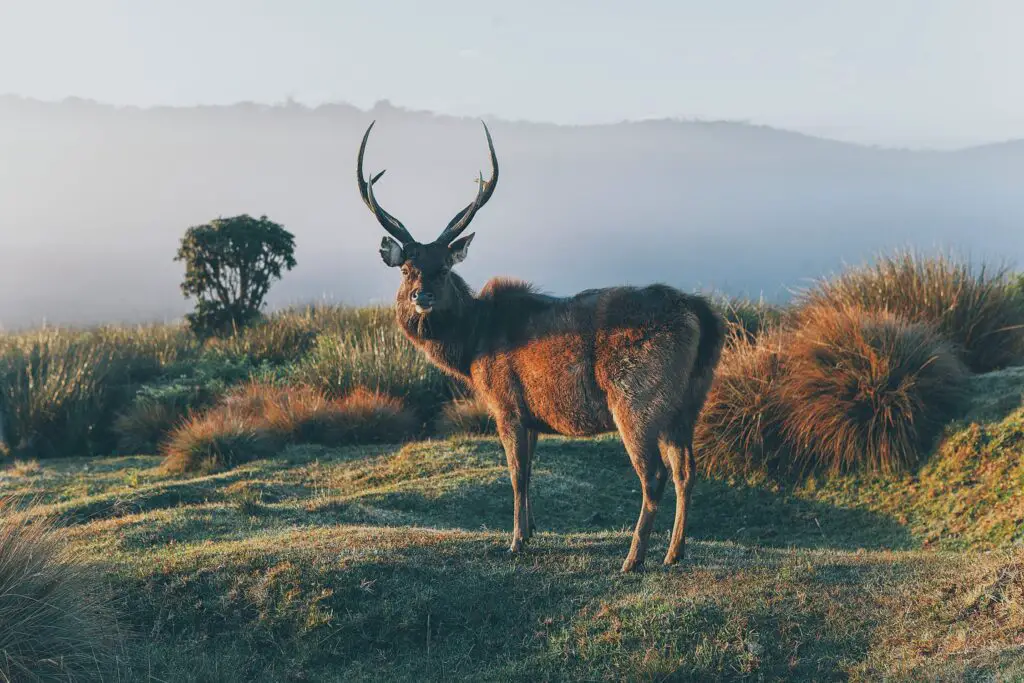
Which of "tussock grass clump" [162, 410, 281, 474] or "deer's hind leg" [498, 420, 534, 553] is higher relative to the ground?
"deer's hind leg" [498, 420, 534, 553]

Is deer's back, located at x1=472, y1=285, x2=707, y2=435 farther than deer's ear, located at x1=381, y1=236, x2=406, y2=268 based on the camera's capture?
No

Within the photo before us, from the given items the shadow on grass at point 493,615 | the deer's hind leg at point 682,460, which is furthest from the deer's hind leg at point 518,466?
the deer's hind leg at point 682,460

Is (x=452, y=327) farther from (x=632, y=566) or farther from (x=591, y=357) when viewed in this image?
(x=632, y=566)

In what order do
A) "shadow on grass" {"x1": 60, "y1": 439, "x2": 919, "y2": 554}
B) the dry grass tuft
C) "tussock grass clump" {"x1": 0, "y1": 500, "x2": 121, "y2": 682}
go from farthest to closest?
the dry grass tuft → "shadow on grass" {"x1": 60, "y1": 439, "x2": 919, "y2": 554} → "tussock grass clump" {"x1": 0, "y1": 500, "x2": 121, "y2": 682}

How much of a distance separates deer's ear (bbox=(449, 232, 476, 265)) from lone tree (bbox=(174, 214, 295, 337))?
14.8 m

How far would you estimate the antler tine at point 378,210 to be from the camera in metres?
8.52

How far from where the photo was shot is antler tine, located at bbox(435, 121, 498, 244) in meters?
8.51

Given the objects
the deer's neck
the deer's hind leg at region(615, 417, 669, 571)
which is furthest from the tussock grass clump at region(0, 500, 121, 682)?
the deer's hind leg at region(615, 417, 669, 571)

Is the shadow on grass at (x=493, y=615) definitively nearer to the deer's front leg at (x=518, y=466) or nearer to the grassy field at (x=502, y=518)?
the grassy field at (x=502, y=518)

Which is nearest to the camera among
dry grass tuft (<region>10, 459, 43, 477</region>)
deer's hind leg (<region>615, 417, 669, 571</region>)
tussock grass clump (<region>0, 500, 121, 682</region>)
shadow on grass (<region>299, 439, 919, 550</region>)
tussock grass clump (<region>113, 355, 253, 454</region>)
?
tussock grass clump (<region>0, 500, 121, 682</region>)

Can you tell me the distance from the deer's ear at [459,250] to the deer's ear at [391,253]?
0.42 metres

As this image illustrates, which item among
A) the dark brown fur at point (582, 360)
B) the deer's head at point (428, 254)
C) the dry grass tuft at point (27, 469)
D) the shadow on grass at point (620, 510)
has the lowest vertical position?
the dry grass tuft at point (27, 469)

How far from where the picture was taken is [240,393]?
1769 cm

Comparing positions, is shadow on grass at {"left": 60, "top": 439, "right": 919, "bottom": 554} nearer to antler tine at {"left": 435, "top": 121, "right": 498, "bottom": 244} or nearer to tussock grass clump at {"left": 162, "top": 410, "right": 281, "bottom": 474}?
tussock grass clump at {"left": 162, "top": 410, "right": 281, "bottom": 474}
